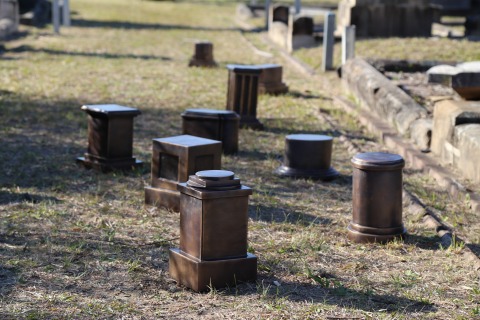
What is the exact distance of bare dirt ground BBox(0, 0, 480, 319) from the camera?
4.96 meters

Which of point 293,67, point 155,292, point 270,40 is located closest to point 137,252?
point 155,292

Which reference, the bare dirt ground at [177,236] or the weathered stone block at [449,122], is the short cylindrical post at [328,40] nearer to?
the bare dirt ground at [177,236]

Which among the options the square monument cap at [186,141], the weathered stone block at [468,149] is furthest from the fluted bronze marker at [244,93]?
the square monument cap at [186,141]

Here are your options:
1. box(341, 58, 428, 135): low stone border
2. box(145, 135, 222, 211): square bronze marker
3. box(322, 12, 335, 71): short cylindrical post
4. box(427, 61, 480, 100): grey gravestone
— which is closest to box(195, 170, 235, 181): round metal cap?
box(145, 135, 222, 211): square bronze marker

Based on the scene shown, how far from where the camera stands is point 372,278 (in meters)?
5.52

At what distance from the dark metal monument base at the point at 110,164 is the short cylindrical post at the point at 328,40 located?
8.47 metres

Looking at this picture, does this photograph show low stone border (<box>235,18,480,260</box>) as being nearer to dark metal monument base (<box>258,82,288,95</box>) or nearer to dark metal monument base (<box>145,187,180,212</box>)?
dark metal monument base (<box>258,82,288,95</box>)

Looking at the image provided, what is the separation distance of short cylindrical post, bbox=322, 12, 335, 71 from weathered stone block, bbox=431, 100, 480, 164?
7.30 meters

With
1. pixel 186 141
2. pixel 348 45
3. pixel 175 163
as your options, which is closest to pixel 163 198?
pixel 175 163

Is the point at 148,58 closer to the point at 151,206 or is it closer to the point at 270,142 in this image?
the point at 270,142

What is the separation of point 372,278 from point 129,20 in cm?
2668

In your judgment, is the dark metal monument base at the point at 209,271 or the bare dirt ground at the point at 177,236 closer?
the bare dirt ground at the point at 177,236

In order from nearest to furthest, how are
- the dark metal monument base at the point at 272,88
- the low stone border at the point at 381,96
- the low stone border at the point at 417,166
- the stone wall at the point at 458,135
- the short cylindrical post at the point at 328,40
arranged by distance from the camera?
the low stone border at the point at 417,166, the stone wall at the point at 458,135, the low stone border at the point at 381,96, the dark metal monument base at the point at 272,88, the short cylindrical post at the point at 328,40

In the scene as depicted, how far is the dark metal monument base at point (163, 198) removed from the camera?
278 inches
